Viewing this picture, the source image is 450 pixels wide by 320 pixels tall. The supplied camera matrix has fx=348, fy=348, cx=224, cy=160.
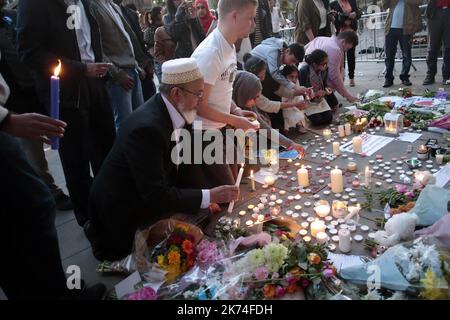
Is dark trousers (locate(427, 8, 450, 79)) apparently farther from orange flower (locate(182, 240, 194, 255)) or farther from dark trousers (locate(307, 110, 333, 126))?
orange flower (locate(182, 240, 194, 255))

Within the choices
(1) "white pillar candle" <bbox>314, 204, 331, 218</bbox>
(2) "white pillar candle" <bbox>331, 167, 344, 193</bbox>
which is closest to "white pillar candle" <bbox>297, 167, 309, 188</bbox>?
(2) "white pillar candle" <bbox>331, 167, 344, 193</bbox>

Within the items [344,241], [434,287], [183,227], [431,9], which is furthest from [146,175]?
[431,9]

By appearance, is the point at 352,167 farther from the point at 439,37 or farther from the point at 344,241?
the point at 439,37

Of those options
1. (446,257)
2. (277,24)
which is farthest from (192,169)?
(277,24)

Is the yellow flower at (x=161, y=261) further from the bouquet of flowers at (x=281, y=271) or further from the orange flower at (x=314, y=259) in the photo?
the orange flower at (x=314, y=259)

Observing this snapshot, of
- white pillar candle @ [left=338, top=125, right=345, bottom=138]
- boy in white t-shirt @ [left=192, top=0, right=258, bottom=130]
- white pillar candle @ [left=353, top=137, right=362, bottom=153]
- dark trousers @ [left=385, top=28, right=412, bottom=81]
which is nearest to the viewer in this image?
boy in white t-shirt @ [left=192, top=0, right=258, bottom=130]

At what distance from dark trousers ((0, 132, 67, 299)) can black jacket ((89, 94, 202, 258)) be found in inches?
19.3

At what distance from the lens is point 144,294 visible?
190 cm

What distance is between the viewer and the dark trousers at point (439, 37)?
5594mm

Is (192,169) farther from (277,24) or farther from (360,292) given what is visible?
(277,24)

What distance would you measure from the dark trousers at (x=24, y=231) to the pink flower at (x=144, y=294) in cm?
39

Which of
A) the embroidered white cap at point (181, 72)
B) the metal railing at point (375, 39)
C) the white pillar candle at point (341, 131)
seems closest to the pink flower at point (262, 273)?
the embroidered white cap at point (181, 72)

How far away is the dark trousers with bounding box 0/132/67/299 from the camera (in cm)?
161
